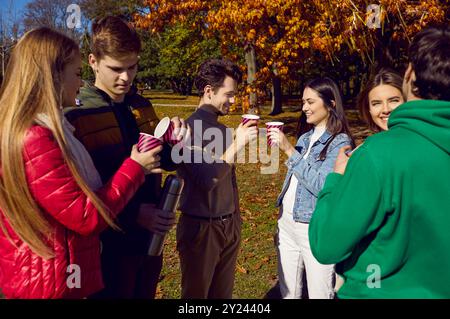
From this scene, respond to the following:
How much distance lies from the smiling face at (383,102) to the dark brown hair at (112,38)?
1.68 metres

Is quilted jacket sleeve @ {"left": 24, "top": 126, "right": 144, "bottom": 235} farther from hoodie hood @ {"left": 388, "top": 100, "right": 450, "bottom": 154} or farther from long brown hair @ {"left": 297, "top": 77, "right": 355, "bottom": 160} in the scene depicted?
long brown hair @ {"left": 297, "top": 77, "right": 355, "bottom": 160}

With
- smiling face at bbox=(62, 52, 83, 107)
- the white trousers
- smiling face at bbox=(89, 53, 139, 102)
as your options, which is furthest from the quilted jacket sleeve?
the white trousers

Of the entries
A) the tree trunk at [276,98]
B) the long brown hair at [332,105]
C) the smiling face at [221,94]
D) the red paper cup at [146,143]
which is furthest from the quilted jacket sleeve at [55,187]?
the tree trunk at [276,98]

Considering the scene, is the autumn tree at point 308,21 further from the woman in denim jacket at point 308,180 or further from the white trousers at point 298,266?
the white trousers at point 298,266

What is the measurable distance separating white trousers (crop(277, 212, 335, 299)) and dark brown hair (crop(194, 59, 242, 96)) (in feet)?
3.69

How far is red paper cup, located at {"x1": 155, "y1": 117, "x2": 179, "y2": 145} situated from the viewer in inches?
83.3

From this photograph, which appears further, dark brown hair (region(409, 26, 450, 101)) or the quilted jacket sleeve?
the quilted jacket sleeve

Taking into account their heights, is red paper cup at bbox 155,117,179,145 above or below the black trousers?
above

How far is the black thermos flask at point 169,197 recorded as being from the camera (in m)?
2.30

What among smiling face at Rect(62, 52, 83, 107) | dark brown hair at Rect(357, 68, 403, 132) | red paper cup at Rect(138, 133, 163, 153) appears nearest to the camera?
smiling face at Rect(62, 52, 83, 107)

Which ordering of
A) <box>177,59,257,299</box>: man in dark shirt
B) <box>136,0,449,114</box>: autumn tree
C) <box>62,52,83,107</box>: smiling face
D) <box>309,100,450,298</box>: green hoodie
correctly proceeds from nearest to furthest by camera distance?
<box>309,100,450,298</box>: green hoodie, <box>62,52,83,107</box>: smiling face, <box>177,59,257,299</box>: man in dark shirt, <box>136,0,449,114</box>: autumn tree

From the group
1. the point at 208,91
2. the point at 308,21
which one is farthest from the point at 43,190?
the point at 308,21

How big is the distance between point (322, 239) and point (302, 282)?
172 cm

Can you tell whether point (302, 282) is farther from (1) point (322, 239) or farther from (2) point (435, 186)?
(2) point (435, 186)
